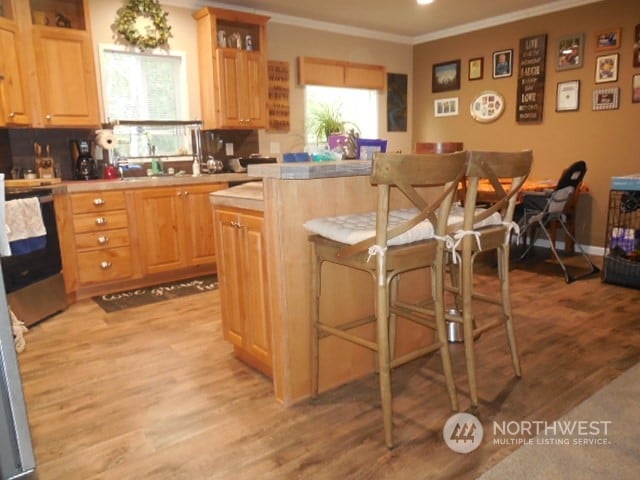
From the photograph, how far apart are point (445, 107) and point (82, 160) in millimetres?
4155

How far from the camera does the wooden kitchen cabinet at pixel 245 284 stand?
210cm

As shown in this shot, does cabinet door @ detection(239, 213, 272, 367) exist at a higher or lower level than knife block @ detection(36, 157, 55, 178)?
lower

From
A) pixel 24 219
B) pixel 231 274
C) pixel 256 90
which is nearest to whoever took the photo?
pixel 231 274

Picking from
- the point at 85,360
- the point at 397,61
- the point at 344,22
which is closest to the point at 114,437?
the point at 85,360

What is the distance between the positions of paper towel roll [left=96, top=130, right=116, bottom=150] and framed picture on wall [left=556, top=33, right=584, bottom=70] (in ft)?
14.1

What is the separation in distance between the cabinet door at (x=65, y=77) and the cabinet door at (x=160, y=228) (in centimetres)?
79

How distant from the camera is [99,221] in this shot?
3.60 meters

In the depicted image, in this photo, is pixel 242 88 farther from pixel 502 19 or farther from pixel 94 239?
pixel 502 19

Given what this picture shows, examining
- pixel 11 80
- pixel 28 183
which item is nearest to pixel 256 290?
pixel 28 183

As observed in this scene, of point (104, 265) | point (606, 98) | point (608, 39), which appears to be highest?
point (608, 39)

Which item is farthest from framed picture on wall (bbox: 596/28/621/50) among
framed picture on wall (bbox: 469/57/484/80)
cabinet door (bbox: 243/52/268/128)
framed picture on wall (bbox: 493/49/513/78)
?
cabinet door (bbox: 243/52/268/128)

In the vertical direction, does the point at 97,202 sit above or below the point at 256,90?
below

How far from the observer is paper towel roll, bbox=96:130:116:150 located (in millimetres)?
3947

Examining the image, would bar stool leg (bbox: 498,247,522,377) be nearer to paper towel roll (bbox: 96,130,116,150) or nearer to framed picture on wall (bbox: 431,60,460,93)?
paper towel roll (bbox: 96,130,116,150)
